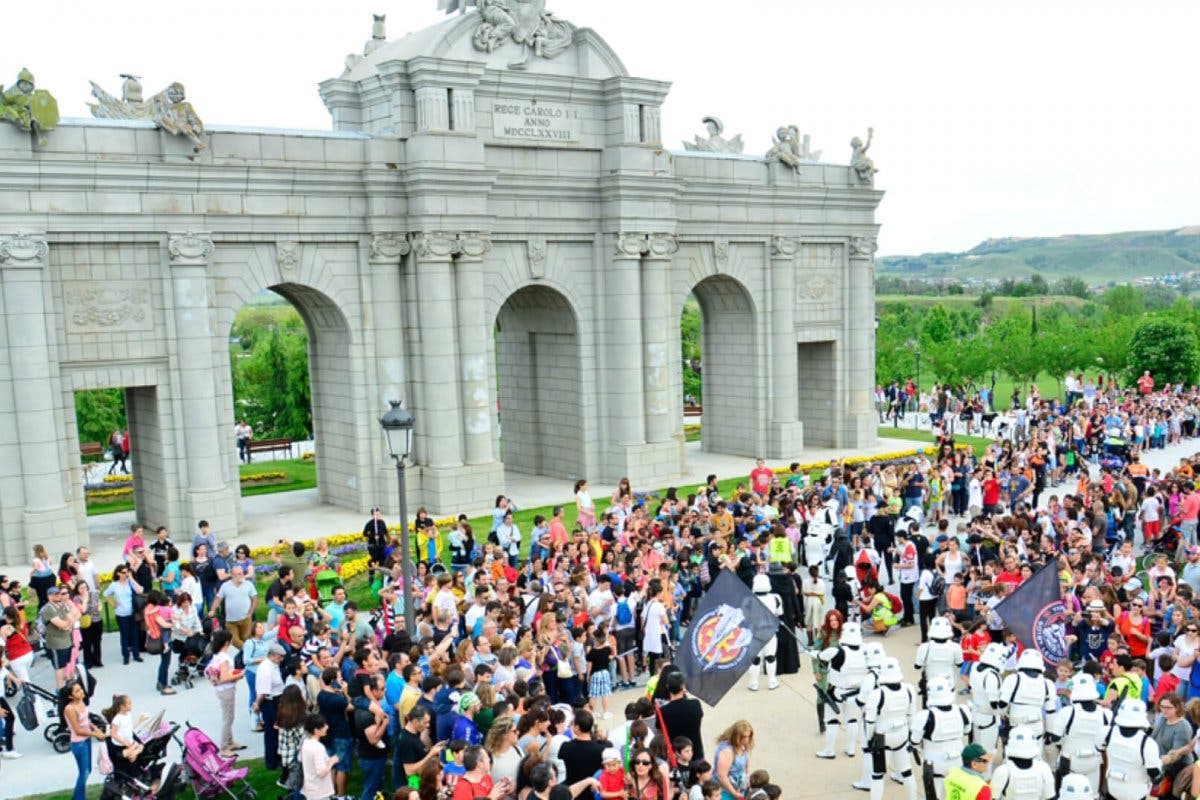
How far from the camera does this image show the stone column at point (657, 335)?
31234mm

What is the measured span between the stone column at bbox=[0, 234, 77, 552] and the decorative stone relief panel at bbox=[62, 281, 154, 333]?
689mm

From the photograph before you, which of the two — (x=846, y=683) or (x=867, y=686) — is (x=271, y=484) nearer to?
(x=846, y=683)

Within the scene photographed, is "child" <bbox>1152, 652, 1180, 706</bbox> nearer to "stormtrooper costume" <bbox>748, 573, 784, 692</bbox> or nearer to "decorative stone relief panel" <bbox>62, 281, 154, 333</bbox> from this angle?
"stormtrooper costume" <bbox>748, 573, 784, 692</bbox>

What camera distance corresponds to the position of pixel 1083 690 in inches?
469

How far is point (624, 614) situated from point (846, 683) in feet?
13.0

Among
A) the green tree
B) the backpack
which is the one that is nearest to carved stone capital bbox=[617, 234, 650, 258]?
the backpack

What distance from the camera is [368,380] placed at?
27.9 m

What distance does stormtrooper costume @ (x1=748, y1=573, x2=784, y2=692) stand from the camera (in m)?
16.3

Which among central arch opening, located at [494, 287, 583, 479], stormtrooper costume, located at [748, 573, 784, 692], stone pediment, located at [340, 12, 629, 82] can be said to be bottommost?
stormtrooper costume, located at [748, 573, 784, 692]

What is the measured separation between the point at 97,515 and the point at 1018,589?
25.7 meters

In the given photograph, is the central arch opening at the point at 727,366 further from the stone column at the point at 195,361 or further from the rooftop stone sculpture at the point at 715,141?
the stone column at the point at 195,361

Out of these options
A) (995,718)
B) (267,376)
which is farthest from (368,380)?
(267,376)

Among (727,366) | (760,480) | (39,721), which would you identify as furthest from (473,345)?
(39,721)

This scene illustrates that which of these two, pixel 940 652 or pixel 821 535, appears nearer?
pixel 940 652
